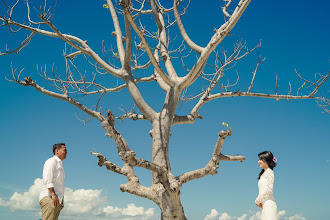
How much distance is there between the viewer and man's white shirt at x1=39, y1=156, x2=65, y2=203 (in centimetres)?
442

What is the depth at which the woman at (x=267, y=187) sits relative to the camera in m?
4.50

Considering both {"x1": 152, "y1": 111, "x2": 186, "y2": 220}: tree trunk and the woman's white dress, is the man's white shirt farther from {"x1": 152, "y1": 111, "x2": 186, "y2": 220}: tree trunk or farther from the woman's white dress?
the woman's white dress

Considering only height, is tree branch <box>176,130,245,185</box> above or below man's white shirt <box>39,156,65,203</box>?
above

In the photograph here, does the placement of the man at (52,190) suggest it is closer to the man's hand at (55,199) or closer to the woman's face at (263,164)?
the man's hand at (55,199)

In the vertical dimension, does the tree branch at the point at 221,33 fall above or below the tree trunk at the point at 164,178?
above

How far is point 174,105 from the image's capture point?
670cm

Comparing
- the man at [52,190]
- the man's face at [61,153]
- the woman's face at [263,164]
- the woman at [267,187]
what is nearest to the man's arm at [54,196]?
the man at [52,190]

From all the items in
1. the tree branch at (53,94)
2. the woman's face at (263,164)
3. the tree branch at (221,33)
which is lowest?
the woman's face at (263,164)

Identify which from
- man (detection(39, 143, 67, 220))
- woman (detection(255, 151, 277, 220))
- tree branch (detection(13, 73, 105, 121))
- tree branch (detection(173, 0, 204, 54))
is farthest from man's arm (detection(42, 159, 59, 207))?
tree branch (detection(173, 0, 204, 54))

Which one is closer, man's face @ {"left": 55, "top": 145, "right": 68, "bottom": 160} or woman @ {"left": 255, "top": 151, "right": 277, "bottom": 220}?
woman @ {"left": 255, "top": 151, "right": 277, "bottom": 220}

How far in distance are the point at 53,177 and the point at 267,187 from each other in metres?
2.90

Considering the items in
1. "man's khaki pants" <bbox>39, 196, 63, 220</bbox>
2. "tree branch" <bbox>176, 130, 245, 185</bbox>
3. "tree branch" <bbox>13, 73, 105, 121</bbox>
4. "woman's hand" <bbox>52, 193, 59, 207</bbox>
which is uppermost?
"tree branch" <bbox>13, 73, 105, 121</bbox>

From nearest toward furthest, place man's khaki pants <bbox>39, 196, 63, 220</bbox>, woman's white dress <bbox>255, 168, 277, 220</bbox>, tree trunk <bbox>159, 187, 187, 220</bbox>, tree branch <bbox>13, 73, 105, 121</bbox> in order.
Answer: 1. man's khaki pants <bbox>39, 196, 63, 220</bbox>
2. woman's white dress <bbox>255, 168, 277, 220</bbox>
3. tree trunk <bbox>159, 187, 187, 220</bbox>
4. tree branch <bbox>13, 73, 105, 121</bbox>

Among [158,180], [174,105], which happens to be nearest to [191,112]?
[174,105]
